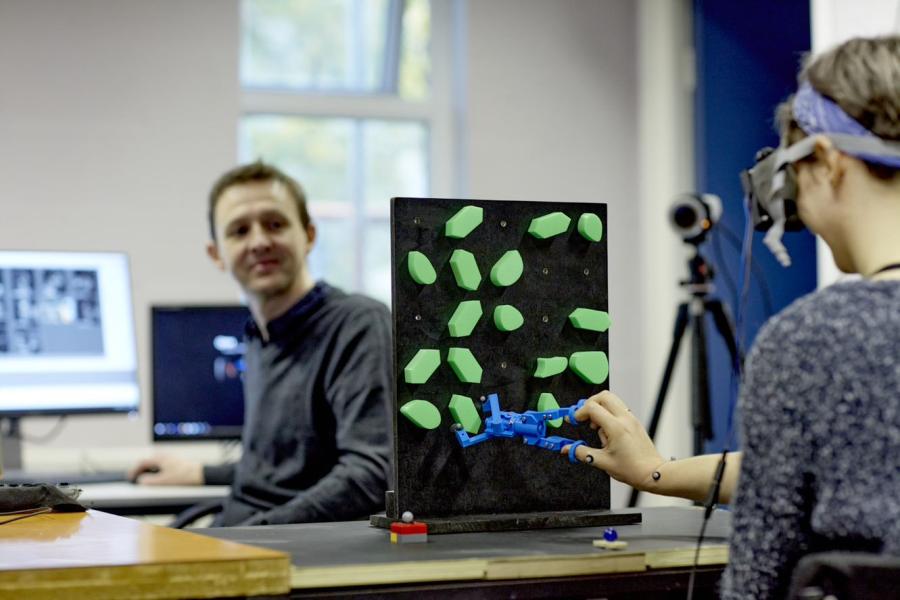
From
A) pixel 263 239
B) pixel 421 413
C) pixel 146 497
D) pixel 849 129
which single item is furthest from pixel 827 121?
pixel 146 497

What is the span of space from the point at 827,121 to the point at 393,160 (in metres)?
3.62

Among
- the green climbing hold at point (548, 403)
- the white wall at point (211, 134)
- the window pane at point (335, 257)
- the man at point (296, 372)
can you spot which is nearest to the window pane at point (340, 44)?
the white wall at point (211, 134)

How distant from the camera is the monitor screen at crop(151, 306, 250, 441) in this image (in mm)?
3377

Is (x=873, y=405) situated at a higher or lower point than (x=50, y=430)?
higher

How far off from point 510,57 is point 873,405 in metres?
3.67

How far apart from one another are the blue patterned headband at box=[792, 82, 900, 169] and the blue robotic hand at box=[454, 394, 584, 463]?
0.49m

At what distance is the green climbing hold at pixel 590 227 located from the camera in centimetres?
167

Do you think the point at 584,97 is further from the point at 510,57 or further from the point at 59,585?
the point at 59,585

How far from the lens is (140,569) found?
45.4 inches

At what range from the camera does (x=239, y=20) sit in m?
4.29

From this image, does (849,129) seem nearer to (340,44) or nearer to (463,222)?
(463,222)

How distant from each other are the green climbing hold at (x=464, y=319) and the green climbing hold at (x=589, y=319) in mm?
144

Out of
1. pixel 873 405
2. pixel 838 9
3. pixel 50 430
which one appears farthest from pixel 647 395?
pixel 873 405

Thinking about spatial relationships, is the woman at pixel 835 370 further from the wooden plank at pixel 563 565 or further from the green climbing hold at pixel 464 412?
the green climbing hold at pixel 464 412
